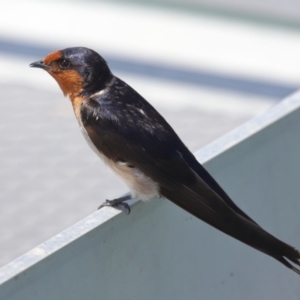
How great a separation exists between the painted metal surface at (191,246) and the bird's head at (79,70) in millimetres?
412

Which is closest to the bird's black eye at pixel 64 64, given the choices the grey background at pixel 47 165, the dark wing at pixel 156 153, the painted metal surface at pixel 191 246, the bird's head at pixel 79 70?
the bird's head at pixel 79 70

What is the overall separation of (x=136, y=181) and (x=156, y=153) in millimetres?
90

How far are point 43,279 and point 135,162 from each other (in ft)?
2.47

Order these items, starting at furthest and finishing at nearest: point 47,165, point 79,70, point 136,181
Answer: point 47,165, point 79,70, point 136,181

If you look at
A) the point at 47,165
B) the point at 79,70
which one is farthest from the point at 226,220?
the point at 47,165

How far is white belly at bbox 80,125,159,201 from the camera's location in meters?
2.09

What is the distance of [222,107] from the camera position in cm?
461

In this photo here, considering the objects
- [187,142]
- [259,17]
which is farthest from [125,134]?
[259,17]

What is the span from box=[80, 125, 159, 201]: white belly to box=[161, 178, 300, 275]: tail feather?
0.11ft

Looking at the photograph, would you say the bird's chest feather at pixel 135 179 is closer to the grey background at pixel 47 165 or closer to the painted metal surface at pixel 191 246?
the painted metal surface at pixel 191 246

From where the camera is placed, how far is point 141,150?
2197mm

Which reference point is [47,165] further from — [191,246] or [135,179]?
[191,246]

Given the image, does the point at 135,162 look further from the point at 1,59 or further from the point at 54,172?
the point at 1,59

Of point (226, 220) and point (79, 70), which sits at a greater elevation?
point (79, 70)
